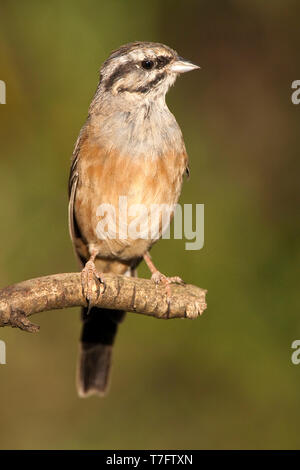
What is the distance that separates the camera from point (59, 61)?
731cm

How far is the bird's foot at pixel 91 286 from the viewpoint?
15.9 ft

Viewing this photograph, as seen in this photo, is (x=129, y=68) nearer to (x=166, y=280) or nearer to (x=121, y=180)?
(x=121, y=180)

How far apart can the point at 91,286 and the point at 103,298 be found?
0.64 feet

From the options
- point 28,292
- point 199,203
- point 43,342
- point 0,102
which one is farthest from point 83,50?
point 28,292

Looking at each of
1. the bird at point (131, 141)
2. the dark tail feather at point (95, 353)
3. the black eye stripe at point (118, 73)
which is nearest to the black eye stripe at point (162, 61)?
the bird at point (131, 141)

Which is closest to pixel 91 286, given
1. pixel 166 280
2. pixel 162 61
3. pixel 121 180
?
pixel 166 280

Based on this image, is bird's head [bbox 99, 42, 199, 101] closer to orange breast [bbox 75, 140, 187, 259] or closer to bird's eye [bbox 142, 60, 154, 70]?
bird's eye [bbox 142, 60, 154, 70]

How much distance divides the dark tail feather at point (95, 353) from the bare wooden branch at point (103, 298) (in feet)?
3.99

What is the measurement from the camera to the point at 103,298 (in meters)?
5.04

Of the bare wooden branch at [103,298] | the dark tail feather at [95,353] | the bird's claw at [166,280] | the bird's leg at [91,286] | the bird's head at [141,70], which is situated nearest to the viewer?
the bare wooden branch at [103,298]

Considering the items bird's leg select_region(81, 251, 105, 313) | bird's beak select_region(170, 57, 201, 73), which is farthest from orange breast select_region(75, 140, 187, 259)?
bird's leg select_region(81, 251, 105, 313)

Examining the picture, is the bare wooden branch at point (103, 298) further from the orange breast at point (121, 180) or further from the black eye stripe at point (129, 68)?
the black eye stripe at point (129, 68)

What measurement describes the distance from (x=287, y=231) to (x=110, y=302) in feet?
9.01

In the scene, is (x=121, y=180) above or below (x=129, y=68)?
below
